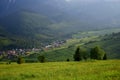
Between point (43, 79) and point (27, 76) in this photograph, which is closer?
point (43, 79)

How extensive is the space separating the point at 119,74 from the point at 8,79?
12.4m

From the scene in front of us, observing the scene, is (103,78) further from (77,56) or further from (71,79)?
(77,56)

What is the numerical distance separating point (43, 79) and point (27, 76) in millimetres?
4960

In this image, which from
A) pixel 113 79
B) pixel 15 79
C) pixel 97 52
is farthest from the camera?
pixel 97 52

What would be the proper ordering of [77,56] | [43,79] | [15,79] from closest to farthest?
[43,79] < [15,79] < [77,56]

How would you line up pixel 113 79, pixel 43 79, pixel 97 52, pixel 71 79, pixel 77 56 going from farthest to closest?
pixel 97 52 → pixel 77 56 → pixel 43 79 → pixel 71 79 → pixel 113 79

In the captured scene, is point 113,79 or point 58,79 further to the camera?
point 58,79

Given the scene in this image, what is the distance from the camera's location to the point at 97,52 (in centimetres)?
11456

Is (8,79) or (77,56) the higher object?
(77,56)

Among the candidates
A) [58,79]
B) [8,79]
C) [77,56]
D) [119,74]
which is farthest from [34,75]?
[77,56]

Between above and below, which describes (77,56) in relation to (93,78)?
above

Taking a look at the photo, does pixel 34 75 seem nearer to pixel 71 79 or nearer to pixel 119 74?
pixel 71 79

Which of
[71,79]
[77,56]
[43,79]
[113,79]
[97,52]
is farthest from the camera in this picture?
[97,52]

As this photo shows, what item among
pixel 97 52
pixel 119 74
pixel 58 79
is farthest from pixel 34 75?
pixel 97 52
